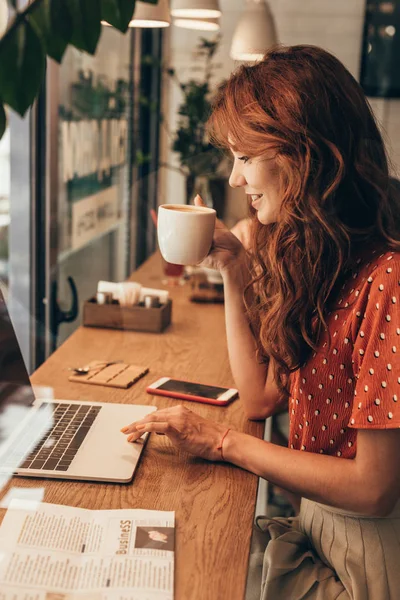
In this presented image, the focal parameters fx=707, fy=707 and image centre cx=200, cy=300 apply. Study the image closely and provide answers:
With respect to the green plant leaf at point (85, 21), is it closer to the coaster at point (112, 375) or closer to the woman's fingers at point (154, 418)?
the woman's fingers at point (154, 418)

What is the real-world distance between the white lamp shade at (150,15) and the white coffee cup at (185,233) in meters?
0.52

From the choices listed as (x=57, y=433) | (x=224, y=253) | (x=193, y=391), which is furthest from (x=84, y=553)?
(x=224, y=253)

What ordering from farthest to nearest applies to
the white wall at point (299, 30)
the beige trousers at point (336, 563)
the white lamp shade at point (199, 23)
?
the white wall at point (299, 30) → the white lamp shade at point (199, 23) → the beige trousers at point (336, 563)

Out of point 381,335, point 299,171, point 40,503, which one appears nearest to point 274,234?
point 299,171

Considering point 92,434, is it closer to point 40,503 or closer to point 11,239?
point 40,503

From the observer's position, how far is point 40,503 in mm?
931

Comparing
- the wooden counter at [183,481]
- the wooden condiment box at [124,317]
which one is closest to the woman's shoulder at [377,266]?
the wooden counter at [183,481]

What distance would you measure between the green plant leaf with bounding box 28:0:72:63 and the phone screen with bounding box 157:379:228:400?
2.79ft

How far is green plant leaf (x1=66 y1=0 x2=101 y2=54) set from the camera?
0.61 metres

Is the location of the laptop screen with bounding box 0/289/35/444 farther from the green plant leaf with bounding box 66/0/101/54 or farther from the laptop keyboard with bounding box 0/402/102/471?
Answer: the green plant leaf with bounding box 66/0/101/54

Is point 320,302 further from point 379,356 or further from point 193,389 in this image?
point 193,389

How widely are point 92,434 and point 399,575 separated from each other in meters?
0.53

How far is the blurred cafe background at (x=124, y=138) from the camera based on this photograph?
2.04 meters

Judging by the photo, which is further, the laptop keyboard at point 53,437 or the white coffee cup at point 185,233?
the white coffee cup at point 185,233
